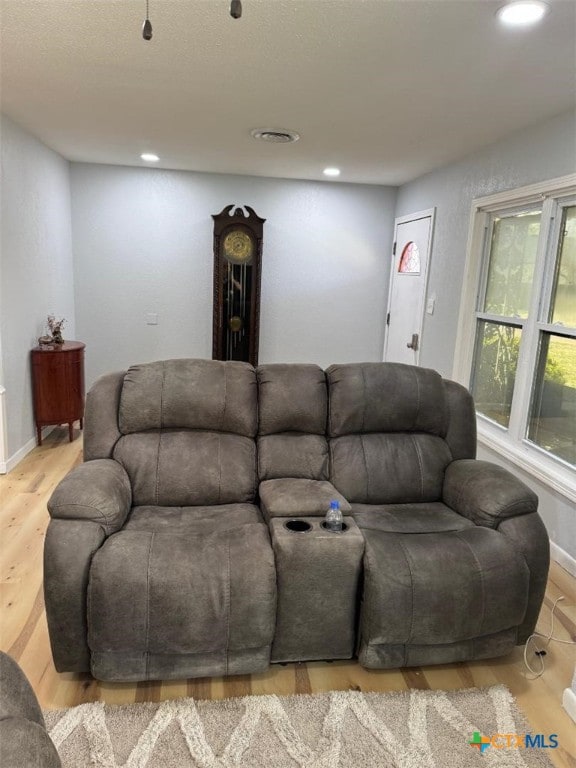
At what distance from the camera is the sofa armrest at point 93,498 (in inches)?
69.2

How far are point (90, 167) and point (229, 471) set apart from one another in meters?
3.59

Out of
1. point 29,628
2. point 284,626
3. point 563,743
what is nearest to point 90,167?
point 29,628

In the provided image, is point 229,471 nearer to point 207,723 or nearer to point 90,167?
point 207,723

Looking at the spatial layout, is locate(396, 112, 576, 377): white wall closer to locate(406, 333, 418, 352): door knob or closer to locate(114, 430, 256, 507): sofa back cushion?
locate(406, 333, 418, 352): door knob

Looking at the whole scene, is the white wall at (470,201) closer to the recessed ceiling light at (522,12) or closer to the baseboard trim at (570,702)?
the baseboard trim at (570,702)

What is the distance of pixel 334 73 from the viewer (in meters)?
2.23

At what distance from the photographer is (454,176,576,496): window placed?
271 cm

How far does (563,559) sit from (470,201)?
2322mm

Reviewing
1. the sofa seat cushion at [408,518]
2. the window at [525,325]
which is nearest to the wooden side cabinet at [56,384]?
the sofa seat cushion at [408,518]

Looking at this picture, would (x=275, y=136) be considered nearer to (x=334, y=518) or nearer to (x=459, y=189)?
(x=459, y=189)

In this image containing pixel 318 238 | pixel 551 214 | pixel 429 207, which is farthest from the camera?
pixel 318 238

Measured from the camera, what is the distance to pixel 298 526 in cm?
186

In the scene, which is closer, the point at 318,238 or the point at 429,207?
the point at 429,207

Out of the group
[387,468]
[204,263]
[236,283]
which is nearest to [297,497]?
[387,468]
